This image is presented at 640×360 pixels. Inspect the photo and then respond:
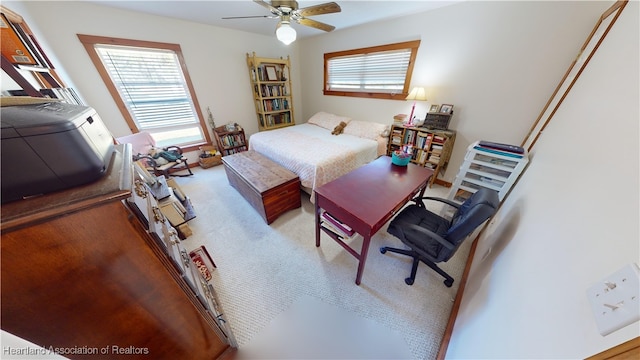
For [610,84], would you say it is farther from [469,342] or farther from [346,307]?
[346,307]

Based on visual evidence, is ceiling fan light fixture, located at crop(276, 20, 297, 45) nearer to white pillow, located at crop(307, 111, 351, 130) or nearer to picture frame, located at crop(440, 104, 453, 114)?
white pillow, located at crop(307, 111, 351, 130)

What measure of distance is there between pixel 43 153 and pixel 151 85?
330 cm

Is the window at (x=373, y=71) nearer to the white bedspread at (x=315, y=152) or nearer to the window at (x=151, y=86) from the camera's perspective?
the white bedspread at (x=315, y=152)

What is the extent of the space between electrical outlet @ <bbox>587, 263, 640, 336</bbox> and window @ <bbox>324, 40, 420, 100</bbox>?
2933 millimetres

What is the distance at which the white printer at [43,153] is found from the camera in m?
0.43

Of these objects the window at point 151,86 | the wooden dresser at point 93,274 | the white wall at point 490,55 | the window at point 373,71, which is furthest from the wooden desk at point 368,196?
the window at point 151,86

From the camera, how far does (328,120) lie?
139 inches

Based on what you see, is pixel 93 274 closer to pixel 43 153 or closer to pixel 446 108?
pixel 43 153

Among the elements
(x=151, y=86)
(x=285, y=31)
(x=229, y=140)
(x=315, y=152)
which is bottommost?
(x=229, y=140)

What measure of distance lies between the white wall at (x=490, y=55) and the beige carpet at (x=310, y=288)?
1.63m

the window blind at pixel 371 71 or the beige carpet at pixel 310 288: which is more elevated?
the window blind at pixel 371 71

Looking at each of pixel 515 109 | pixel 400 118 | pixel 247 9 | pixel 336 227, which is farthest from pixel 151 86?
pixel 515 109

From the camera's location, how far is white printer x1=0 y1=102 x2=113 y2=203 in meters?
0.43

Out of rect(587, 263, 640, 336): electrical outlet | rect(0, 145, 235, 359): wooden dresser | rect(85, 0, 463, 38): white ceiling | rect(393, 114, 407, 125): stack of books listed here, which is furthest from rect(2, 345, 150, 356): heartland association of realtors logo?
rect(393, 114, 407, 125): stack of books
